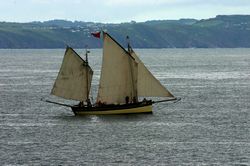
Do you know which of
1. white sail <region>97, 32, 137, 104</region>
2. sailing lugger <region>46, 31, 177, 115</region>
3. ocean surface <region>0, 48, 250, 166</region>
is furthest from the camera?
white sail <region>97, 32, 137, 104</region>

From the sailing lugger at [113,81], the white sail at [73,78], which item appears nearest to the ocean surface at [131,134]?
the sailing lugger at [113,81]

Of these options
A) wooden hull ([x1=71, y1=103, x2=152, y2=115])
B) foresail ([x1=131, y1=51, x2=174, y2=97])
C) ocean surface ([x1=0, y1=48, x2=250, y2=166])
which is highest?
foresail ([x1=131, y1=51, x2=174, y2=97])

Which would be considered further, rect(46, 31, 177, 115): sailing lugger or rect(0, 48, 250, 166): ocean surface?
rect(46, 31, 177, 115): sailing lugger

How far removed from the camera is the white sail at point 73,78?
359 feet

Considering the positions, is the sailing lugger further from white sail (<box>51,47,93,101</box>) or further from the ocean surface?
the ocean surface

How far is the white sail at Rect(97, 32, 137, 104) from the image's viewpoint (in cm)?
10950

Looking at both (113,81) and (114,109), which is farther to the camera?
(113,81)

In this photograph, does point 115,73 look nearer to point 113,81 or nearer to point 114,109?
point 113,81

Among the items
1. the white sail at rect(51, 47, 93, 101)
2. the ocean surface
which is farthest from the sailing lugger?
the ocean surface

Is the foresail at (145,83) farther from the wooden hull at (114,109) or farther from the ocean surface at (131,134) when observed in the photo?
the ocean surface at (131,134)

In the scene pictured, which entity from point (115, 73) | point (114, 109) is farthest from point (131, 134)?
point (115, 73)

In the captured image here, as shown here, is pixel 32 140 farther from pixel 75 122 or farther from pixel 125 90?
pixel 125 90

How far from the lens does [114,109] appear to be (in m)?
109

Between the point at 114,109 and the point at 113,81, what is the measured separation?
387cm
